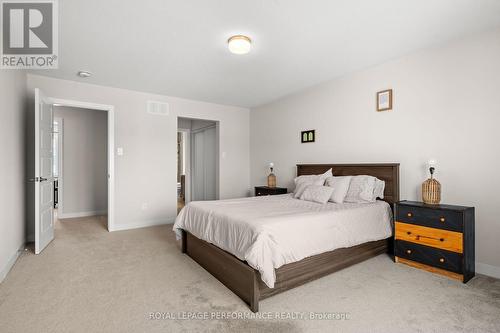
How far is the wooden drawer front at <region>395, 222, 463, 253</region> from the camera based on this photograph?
2.40m

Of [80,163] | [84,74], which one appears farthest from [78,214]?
[84,74]

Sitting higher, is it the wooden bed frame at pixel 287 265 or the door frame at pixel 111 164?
the door frame at pixel 111 164

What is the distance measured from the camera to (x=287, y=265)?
217 centimetres

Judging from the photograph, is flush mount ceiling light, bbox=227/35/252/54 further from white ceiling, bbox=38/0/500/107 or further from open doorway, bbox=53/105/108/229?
open doorway, bbox=53/105/108/229

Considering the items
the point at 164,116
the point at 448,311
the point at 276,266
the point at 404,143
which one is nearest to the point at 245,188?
the point at 164,116

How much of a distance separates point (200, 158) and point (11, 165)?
403 centimetres

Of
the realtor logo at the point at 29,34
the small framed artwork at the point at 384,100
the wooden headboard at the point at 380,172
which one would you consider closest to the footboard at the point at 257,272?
the wooden headboard at the point at 380,172

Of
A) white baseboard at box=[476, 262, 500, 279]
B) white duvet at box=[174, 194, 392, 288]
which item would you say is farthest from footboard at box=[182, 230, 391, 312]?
white baseboard at box=[476, 262, 500, 279]

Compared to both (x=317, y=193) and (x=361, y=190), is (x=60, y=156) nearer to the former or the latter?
(x=317, y=193)

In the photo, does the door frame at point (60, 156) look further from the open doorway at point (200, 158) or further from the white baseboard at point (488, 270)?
the white baseboard at point (488, 270)

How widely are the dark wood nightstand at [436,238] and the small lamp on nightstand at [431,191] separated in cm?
11

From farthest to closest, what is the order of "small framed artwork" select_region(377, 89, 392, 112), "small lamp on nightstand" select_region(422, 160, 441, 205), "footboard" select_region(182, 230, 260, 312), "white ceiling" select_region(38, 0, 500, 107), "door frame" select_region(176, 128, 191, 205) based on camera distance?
"door frame" select_region(176, 128, 191, 205), "small framed artwork" select_region(377, 89, 392, 112), "small lamp on nightstand" select_region(422, 160, 441, 205), "white ceiling" select_region(38, 0, 500, 107), "footboard" select_region(182, 230, 260, 312)

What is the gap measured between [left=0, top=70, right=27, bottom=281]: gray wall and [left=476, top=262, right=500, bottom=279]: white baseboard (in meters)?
4.72

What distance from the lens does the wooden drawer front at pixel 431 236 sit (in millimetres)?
2404
